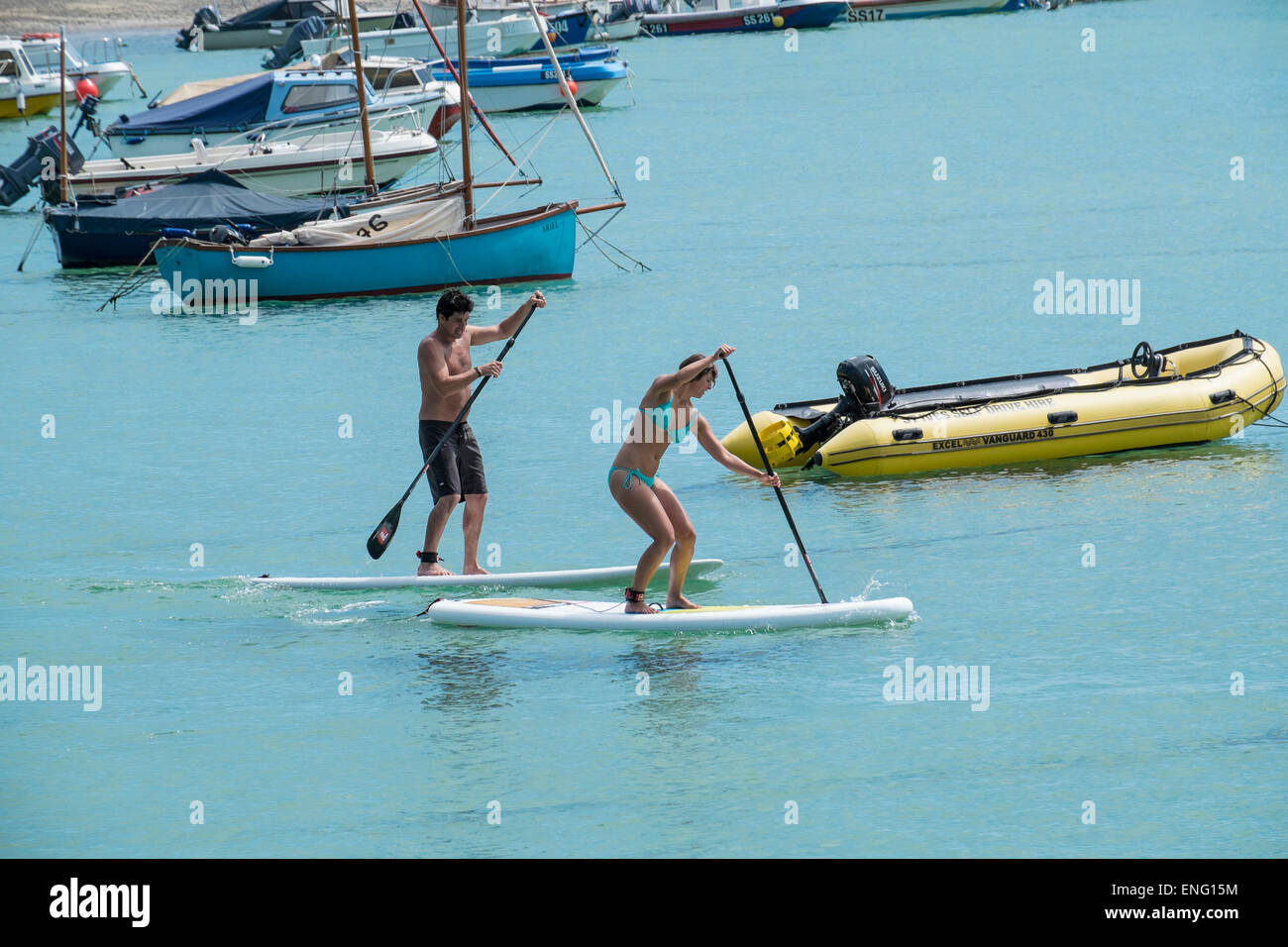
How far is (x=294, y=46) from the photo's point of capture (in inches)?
2790

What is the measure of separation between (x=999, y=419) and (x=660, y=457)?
5514 mm

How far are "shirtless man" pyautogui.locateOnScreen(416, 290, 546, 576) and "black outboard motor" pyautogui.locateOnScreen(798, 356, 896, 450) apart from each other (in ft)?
13.9

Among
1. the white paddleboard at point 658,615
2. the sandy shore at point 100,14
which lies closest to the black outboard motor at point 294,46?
the sandy shore at point 100,14

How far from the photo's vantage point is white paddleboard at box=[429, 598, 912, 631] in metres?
10.9

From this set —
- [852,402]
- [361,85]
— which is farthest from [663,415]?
[361,85]

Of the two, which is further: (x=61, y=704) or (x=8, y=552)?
(x=8, y=552)

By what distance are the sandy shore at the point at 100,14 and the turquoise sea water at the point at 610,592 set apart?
7710cm

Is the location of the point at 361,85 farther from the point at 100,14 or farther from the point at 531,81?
the point at 100,14

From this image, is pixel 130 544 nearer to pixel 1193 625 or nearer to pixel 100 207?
pixel 1193 625

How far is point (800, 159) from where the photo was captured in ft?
131

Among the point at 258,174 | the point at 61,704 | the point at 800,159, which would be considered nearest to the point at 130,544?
the point at 61,704

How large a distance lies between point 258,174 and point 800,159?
555 inches

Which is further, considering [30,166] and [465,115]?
[30,166]
